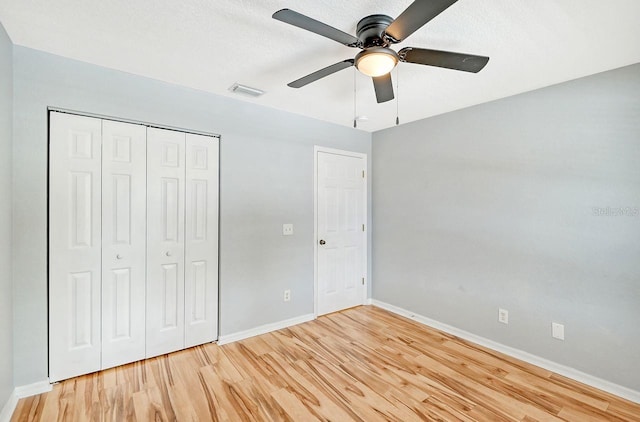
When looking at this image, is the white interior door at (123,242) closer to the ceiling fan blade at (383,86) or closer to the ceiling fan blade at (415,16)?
the ceiling fan blade at (383,86)

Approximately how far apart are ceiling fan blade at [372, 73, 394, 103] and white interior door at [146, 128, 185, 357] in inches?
69.8

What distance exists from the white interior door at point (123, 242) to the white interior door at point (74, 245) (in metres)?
0.06

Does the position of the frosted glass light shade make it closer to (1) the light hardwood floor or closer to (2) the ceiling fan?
(2) the ceiling fan

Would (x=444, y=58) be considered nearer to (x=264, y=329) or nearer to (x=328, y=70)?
(x=328, y=70)

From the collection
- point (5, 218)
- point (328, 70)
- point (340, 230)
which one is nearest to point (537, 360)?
point (340, 230)

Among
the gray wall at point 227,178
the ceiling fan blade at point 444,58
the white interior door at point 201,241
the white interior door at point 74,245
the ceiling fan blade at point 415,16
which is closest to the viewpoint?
the ceiling fan blade at point 415,16

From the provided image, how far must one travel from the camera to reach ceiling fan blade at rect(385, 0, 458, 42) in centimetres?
120

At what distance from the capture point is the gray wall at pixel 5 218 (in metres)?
1.77

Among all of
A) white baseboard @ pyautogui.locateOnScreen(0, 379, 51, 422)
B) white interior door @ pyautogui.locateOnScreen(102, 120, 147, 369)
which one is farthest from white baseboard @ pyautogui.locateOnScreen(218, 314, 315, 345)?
white baseboard @ pyautogui.locateOnScreen(0, 379, 51, 422)

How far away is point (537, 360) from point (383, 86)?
264cm

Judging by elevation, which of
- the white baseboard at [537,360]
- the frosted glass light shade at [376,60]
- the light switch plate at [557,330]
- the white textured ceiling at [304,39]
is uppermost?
the white textured ceiling at [304,39]

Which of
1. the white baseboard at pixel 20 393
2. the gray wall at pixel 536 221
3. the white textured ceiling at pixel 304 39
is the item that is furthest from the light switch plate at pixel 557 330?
the white baseboard at pixel 20 393

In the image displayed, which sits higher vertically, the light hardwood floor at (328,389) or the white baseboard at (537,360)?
the white baseboard at (537,360)

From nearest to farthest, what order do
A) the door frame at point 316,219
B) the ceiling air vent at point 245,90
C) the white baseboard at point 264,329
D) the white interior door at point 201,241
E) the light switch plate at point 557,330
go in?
the light switch plate at point 557,330, the ceiling air vent at point 245,90, the white interior door at point 201,241, the white baseboard at point 264,329, the door frame at point 316,219
